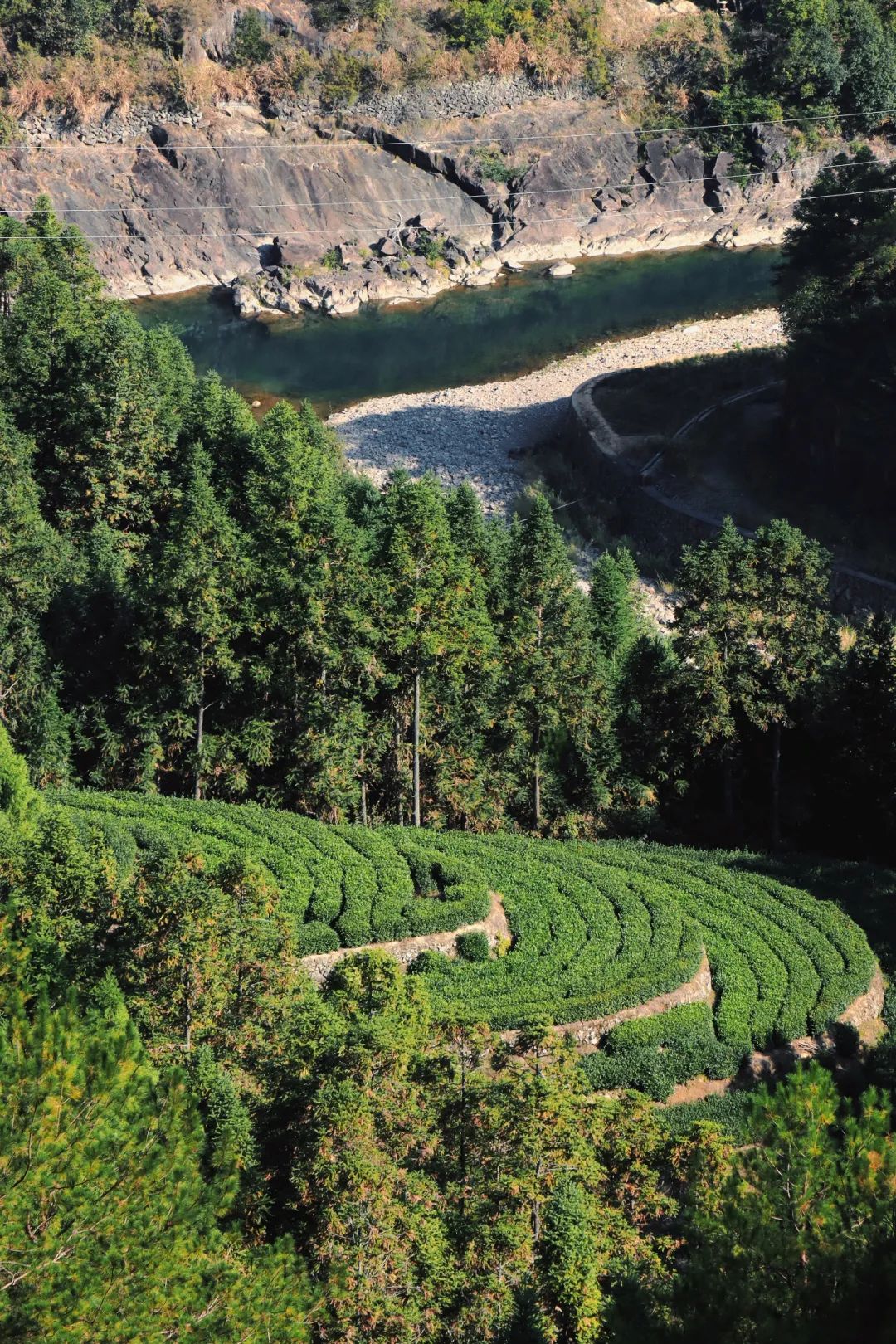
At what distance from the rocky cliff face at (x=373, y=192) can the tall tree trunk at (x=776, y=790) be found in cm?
6393

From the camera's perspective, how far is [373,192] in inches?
4141

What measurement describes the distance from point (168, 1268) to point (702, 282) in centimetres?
9338

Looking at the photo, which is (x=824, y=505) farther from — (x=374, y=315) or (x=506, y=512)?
(x=374, y=315)

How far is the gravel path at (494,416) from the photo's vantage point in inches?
2815

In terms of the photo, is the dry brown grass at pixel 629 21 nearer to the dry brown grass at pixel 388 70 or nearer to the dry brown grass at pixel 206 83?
the dry brown grass at pixel 388 70

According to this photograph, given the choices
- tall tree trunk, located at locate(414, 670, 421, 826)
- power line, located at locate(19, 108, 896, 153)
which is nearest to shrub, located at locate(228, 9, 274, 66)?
power line, located at locate(19, 108, 896, 153)

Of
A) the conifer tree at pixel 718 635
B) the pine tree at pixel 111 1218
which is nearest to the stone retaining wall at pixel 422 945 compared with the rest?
the conifer tree at pixel 718 635

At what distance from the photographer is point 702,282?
333ft

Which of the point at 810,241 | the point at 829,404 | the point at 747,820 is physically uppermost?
the point at 810,241

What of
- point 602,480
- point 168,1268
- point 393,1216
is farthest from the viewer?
point 602,480

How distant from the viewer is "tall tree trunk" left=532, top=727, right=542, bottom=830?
40469 mm

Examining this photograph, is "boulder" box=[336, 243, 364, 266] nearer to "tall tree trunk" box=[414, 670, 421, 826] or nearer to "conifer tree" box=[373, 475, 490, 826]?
"conifer tree" box=[373, 475, 490, 826]

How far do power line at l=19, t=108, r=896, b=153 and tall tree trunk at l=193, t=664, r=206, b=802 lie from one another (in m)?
76.5

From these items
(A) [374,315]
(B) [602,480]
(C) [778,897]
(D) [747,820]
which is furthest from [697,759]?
(A) [374,315]
